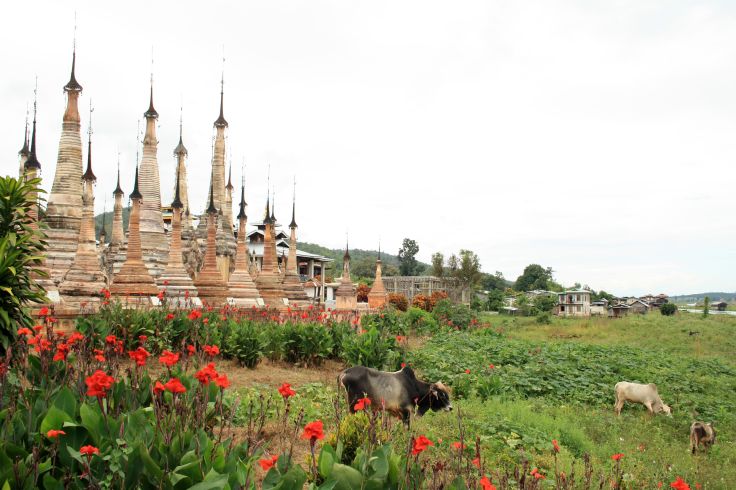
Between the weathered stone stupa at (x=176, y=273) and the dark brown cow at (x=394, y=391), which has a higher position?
the weathered stone stupa at (x=176, y=273)

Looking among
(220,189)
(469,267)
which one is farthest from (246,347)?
(469,267)

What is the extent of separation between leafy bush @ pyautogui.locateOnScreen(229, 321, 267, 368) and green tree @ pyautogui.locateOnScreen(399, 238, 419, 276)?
215ft

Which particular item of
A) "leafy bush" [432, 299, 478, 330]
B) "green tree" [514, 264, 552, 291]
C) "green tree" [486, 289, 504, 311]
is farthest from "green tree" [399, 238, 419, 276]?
"leafy bush" [432, 299, 478, 330]

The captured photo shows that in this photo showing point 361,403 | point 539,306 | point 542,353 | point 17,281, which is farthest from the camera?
point 539,306

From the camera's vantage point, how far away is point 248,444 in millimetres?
3801

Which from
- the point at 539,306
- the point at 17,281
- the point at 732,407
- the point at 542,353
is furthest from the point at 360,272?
the point at 17,281

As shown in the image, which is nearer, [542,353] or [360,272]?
[542,353]

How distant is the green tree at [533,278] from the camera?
3056 inches

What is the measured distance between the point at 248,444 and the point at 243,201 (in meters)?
18.9

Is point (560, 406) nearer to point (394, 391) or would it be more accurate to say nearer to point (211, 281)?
point (394, 391)

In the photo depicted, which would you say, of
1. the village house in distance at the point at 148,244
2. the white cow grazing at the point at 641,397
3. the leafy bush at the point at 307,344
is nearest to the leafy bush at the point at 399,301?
the village house in distance at the point at 148,244

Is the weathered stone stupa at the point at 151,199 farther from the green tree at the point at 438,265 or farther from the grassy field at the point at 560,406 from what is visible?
the green tree at the point at 438,265

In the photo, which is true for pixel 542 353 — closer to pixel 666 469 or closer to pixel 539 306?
pixel 666 469

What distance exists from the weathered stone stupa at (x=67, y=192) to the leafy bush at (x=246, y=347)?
310 inches
